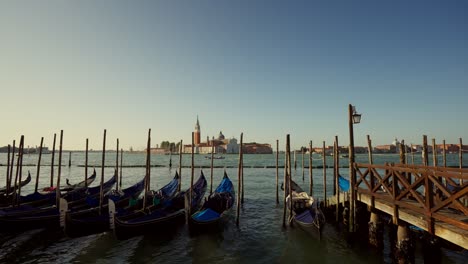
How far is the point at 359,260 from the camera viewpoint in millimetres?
8633

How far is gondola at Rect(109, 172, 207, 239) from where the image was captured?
32.8 feet

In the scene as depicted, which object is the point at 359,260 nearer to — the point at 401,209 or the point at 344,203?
the point at 401,209

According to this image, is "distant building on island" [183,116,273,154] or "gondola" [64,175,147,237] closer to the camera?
"gondola" [64,175,147,237]

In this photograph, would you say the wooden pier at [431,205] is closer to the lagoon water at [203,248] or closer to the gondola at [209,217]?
the lagoon water at [203,248]

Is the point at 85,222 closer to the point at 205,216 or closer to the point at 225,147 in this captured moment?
the point at 205,216

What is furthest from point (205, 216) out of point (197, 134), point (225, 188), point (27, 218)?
point (197, 134)

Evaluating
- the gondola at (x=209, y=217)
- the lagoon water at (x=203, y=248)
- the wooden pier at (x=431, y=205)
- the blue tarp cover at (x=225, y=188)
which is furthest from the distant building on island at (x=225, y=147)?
the wooden pier at (x=431, y=205)

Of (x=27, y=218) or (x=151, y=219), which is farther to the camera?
(x=27, y=218)

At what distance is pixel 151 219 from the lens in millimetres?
10992

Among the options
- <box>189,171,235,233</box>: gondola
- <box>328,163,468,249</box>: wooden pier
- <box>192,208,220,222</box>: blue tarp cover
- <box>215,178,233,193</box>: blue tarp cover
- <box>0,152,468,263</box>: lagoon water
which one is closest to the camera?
<box>328,163,468,249</box>: wooden pier

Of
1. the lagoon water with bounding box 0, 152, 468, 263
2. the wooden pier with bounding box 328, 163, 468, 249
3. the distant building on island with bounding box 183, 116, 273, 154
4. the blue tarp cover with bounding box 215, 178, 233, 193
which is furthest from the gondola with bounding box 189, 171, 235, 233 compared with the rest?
the distant building on island with bounding box 183, 116, 273, 154

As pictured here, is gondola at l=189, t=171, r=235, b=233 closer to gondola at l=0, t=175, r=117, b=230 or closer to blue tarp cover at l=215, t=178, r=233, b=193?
blue tarp cover at l=215, t=178, r=233, b=193

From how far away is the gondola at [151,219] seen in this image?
998 cm

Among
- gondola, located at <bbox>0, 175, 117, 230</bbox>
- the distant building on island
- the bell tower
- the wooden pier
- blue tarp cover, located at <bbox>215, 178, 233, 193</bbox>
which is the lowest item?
gondola, located at <bbox>0, 175, 117, 230</bbox>
